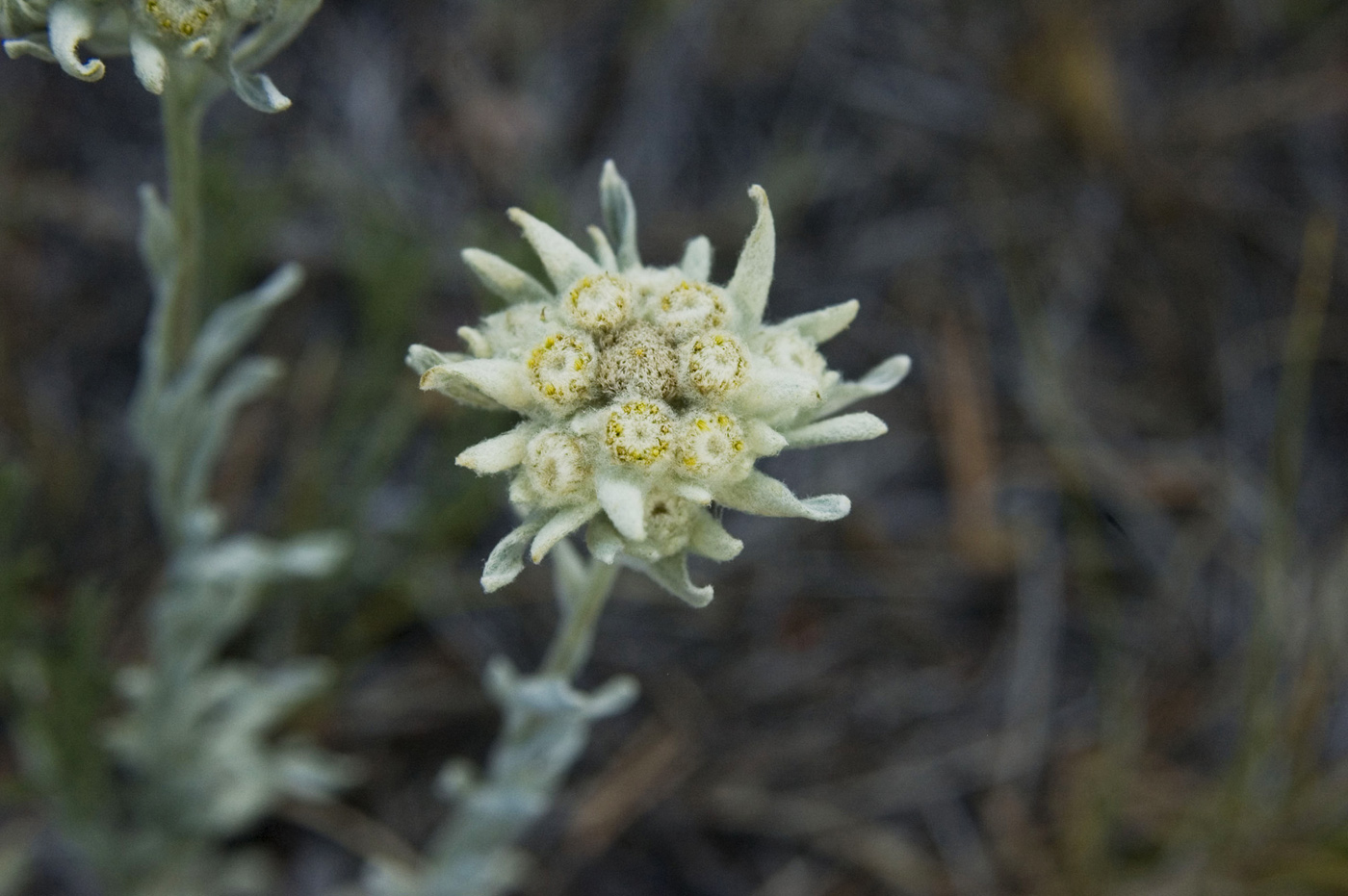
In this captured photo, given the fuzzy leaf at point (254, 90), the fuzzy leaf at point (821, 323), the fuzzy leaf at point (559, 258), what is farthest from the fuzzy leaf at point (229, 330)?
the fuzzy leaf at point (821, 323)

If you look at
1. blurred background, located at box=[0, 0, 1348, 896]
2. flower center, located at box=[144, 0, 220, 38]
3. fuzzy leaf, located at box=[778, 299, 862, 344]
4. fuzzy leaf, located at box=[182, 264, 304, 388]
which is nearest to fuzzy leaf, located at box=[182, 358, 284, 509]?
fuzzy leaf, located at box=[182, 264, 304, 388]

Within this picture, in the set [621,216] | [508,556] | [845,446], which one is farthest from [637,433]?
[845,446]

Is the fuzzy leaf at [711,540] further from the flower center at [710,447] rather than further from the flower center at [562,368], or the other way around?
the flower center at [562,368]

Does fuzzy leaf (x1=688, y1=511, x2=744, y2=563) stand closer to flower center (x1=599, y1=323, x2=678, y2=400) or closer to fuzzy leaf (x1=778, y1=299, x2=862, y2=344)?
flower center (x1=599, y1=323, x2=678, y2=400)

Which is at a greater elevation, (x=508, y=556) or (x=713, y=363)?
(x=713, y=363)

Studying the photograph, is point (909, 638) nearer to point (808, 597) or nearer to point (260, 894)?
point (808, 597)

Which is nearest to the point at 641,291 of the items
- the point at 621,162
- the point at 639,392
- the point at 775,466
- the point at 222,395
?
the point at 639,392

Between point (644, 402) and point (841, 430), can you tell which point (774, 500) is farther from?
point (644, 402)
